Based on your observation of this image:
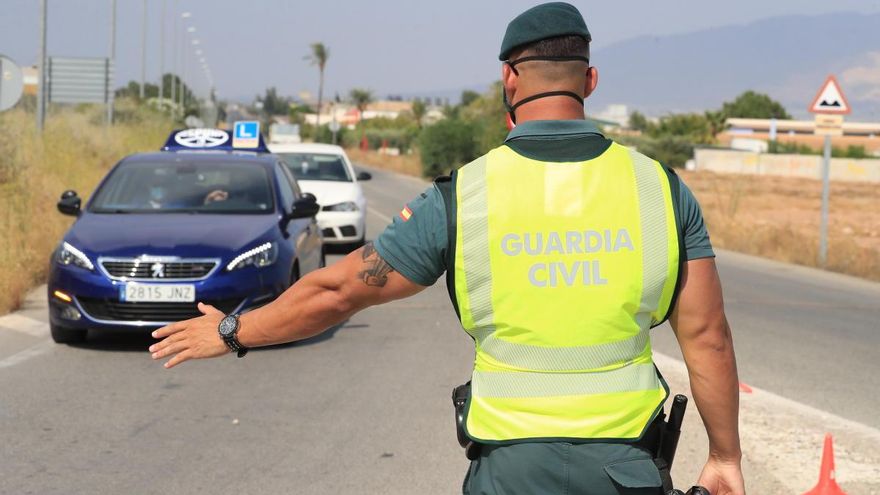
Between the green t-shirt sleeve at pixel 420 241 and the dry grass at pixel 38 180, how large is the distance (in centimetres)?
A: 970

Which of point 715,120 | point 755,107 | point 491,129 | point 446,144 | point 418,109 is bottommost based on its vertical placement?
point 418,109

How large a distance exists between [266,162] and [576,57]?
360 inches

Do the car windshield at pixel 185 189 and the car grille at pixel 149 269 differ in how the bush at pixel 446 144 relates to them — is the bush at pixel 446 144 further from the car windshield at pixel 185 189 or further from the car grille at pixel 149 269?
the car grille at pixel 149 269

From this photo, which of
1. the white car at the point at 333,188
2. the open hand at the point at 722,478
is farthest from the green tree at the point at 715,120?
the open hand at the point at 722,478

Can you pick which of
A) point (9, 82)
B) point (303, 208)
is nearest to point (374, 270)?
point (303, 208)

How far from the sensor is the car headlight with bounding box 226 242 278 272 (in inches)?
376

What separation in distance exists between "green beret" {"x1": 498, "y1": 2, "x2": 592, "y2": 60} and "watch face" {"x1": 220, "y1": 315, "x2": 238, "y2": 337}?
0.96 m

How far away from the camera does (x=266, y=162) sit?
11.6m

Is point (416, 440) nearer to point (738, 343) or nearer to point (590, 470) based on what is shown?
point (590, 470)

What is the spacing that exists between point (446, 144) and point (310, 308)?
54.4 meters

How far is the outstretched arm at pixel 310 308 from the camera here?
9.06ft

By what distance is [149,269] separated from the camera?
935 centimetres

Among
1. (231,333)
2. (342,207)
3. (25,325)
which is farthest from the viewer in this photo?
(342,207)

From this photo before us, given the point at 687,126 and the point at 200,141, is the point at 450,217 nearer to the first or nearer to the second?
the point at 200,141
